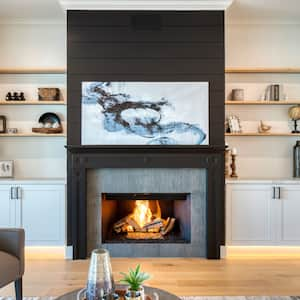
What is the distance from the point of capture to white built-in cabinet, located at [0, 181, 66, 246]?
3.98 m

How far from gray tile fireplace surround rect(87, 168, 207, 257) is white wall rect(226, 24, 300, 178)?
909mm

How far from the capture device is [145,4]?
3850 millimetres

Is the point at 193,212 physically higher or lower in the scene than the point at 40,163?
lower

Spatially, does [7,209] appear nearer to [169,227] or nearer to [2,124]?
[2,124]

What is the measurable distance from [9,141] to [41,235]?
4.44 feet

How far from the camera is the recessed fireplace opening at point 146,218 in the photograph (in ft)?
13.2

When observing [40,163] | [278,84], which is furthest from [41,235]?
[278,84]

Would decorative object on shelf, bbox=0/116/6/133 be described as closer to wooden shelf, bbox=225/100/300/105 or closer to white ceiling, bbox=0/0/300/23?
white ceiling, bbox=0/0/300/23

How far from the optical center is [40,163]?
452cm

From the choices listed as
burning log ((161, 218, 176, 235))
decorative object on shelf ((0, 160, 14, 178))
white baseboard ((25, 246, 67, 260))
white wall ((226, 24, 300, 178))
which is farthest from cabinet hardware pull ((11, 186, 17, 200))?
Result: white wall ((226, 24, 300, 178))

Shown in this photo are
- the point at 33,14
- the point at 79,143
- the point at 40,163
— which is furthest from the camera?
the point at 40,163

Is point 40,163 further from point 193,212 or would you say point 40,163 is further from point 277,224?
point 277,224

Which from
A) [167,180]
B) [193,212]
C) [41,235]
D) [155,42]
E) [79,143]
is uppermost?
[155,42]

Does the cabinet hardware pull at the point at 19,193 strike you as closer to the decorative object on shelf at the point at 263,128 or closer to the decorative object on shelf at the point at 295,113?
the decorative object on shelf at the point at 263,128
